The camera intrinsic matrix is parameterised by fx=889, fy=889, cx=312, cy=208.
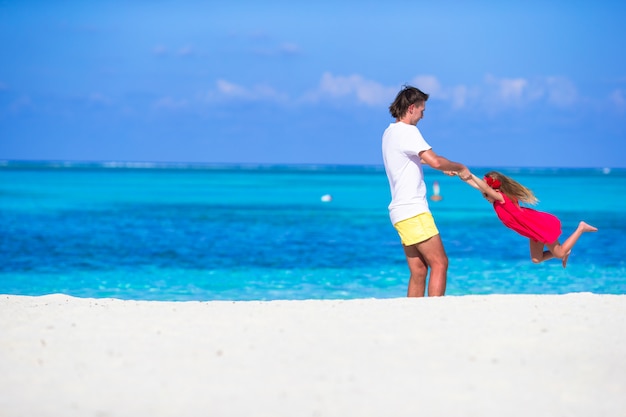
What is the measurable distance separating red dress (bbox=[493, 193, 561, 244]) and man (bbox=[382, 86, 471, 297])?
2.67 feet

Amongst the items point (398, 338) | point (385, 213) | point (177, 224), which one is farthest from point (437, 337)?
point (385, 213)

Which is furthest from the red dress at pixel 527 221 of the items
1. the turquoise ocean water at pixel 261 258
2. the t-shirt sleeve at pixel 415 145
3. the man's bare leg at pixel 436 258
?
the turquoise ocean water at pixel 261 258

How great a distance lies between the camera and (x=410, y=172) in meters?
7.32

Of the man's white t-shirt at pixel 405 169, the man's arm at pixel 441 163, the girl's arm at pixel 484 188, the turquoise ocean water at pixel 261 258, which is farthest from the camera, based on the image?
the turquoise ocean water at pixel 261 258

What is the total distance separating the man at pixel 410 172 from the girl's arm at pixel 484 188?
0.19 meters

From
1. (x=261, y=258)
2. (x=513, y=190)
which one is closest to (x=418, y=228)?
(x=513, y=190)

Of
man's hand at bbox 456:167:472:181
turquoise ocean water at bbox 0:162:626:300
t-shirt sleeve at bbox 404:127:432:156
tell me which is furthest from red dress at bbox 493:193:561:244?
turquoise ocean water at bbox 0:162:626:300

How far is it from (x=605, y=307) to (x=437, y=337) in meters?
2.02

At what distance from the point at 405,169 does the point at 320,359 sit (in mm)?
2313

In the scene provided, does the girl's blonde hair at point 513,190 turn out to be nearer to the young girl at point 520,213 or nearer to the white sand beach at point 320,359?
the young girl at point 520,213

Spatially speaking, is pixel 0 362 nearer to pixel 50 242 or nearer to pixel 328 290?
pixel 328 290

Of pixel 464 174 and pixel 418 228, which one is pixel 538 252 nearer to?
pixel 464 174

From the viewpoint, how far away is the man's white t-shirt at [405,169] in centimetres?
729

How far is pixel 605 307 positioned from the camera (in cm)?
734
